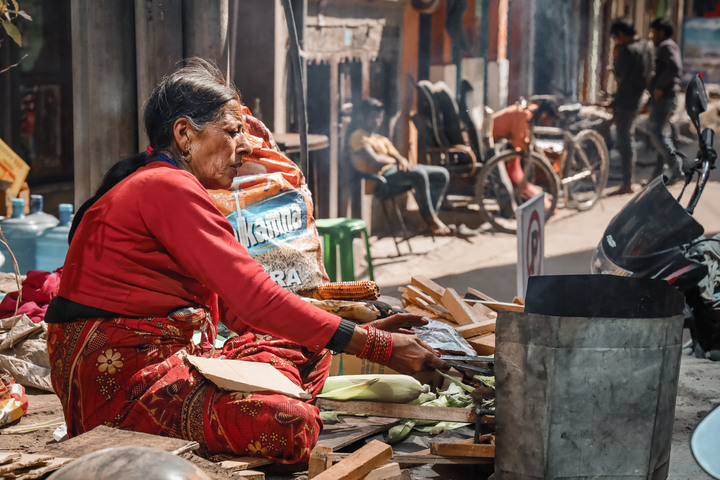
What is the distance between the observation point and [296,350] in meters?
2.87

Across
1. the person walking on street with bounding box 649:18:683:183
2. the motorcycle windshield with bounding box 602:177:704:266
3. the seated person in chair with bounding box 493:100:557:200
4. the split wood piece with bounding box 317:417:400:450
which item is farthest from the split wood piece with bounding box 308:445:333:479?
the person walking on street with bounding box 649:18:683:183

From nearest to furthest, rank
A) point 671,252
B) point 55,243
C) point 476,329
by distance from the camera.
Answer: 1. point 476,329
2. point 671,252
3. point 55,243

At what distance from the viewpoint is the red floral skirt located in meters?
2.34

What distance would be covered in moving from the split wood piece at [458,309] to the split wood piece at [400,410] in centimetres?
102

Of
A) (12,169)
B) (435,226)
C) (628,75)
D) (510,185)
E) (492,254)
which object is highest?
(628,75)

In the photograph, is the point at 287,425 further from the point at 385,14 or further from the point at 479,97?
the point at 479,97

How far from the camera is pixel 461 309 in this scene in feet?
12.4

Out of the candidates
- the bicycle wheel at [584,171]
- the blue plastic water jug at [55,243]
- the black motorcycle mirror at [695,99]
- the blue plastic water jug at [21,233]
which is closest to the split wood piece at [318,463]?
the black motorcycle mirror at [695,99]

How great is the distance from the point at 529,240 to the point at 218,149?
2.38 metres

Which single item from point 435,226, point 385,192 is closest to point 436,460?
point 385,192

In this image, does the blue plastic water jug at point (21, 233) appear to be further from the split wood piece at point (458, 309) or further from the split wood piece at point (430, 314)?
the split wood piece at point (458, 309)

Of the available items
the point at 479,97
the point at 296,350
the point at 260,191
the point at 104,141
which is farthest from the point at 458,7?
the point at 296,350

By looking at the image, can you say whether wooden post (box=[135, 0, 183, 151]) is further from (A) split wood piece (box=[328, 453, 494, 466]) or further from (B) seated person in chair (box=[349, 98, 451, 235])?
(B) seated person in chair (box=[349, 98, 451, 235])

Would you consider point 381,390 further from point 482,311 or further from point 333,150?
point 333,150
